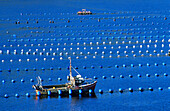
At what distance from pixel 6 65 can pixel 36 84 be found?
17.7 meters

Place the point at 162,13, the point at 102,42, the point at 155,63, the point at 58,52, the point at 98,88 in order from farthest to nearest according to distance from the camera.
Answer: the point at 162,13, the point at 102,42, the point at 58,52, the point at 155,63, the point at 98,88

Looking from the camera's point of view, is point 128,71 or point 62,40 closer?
point 128,71

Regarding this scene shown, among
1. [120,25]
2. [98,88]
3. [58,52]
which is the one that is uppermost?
[120,25]

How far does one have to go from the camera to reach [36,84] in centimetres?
7594

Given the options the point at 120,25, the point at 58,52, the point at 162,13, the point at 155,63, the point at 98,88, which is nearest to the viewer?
the point at 98,88

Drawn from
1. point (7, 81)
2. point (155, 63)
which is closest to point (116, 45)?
point (155, 63)

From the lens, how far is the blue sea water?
6738 cm

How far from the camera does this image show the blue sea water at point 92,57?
67.4 metres

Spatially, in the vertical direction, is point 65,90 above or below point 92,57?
below

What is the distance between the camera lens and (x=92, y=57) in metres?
96.5

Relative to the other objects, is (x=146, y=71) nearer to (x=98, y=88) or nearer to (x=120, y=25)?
(x=98, y=88)

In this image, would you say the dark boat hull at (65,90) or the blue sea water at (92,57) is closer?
the blue sea water at (92,57)

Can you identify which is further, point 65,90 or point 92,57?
point 92,57

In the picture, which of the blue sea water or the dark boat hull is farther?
the dark boat hull
